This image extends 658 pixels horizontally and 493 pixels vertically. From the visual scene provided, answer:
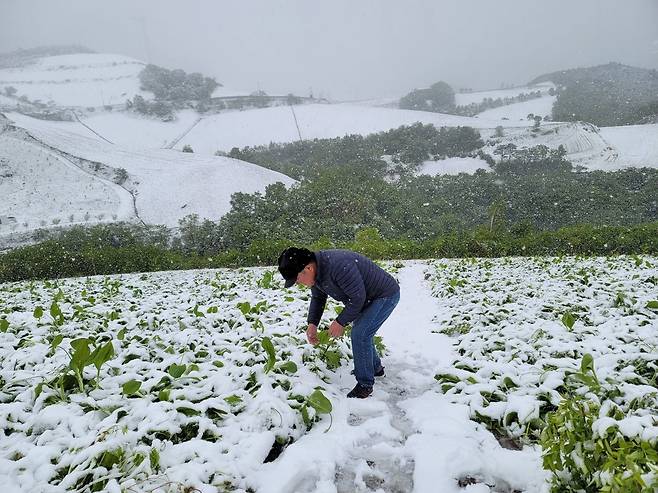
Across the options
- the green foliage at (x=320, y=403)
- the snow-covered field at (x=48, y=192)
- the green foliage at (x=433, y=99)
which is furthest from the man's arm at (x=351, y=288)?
the green foliage at (x=433, y=99)

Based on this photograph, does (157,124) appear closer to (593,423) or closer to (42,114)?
(42,114)

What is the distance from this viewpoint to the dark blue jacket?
3.69 meters

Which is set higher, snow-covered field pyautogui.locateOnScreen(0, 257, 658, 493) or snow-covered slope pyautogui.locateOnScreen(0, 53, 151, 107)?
snow-covered slope pyautogui.locateOnScreen(0, 53, 151, 107)

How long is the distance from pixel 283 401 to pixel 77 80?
517 feet

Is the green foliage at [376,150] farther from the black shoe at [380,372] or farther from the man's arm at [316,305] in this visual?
the man's arm at [316,305]

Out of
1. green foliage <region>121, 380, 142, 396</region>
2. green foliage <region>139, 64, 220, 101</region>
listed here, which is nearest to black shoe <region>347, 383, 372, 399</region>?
green foliage <region>121, 380, 142, 396</region>

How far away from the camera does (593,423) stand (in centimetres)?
208

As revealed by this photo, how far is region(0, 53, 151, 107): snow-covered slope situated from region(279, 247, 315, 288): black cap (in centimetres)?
12751

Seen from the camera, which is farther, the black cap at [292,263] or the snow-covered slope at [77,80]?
the snow-covered slope at [77,80]

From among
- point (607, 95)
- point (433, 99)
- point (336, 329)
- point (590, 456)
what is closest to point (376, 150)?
point (433, 99)

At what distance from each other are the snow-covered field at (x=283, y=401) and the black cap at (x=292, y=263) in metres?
0.87

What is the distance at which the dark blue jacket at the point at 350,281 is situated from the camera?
3686 mm

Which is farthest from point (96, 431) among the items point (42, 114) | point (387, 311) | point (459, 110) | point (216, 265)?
point (459, 110)

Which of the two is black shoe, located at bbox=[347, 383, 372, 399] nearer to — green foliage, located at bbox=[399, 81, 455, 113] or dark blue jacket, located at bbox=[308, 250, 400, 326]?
dark blue jacket, located at bbox=[308, 250, 400, 326]
